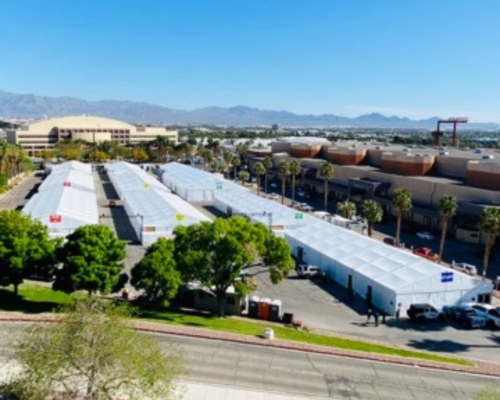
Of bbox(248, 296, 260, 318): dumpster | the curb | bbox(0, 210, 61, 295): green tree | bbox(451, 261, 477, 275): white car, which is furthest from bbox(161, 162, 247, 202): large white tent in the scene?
the curb

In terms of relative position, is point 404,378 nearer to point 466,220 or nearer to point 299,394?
point 299,394

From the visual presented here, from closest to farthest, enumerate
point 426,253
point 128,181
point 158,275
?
point 158,275 → point 426,253 → point 128,181

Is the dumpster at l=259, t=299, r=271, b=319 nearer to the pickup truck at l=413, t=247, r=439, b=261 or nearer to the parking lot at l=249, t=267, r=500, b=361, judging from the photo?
the parking lot at l=249, t=267, r=500, b=361

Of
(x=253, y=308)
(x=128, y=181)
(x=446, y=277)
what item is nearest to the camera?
(x=253, y=308)

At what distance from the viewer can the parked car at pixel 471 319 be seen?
42.1 metres

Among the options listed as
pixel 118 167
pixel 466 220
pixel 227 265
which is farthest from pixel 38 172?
pixel 227 265

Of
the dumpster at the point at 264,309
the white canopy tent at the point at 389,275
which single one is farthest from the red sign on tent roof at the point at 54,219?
the dumpster at the point at 264,309

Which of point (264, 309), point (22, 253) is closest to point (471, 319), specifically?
point (264, 309)

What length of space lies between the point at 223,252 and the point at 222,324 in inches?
197

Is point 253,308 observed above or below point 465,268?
above

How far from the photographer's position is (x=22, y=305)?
3959 centimetres

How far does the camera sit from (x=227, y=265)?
39.9m

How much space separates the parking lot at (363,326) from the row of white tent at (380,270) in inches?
61.5

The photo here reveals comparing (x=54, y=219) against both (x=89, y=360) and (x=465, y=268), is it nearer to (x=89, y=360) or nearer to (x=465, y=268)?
(x=89, y=360)
